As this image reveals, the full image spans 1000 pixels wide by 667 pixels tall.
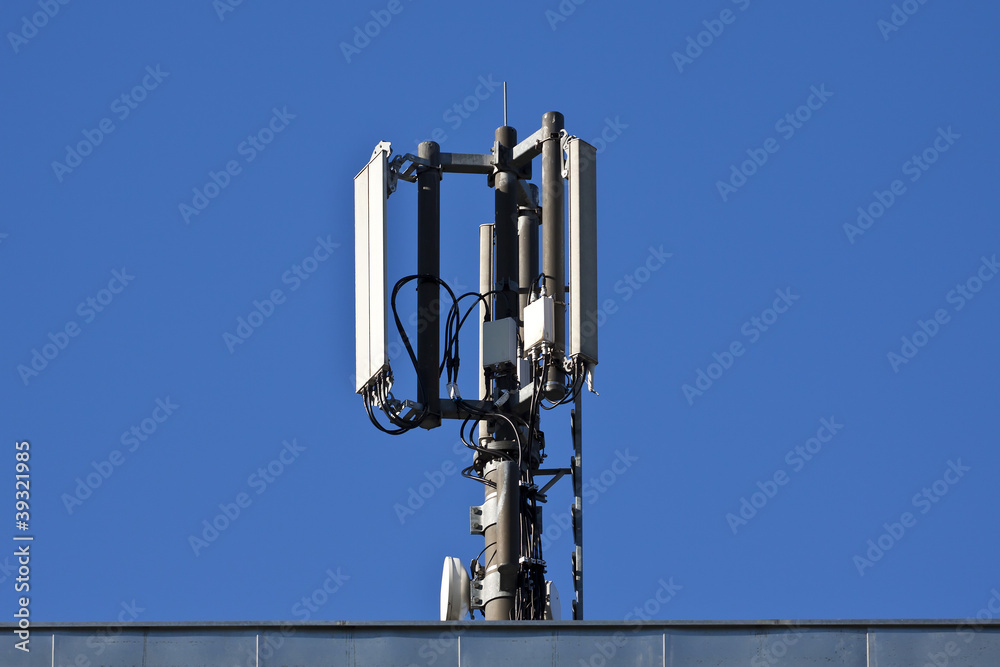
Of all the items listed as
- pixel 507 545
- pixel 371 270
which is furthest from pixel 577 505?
pixel 371 270

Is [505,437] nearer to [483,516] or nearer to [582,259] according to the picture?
[483,516]

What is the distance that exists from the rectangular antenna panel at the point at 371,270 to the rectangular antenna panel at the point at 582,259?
6.34ft

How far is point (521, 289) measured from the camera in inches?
825

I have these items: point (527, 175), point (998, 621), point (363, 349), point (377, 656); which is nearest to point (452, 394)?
point (363, 349)

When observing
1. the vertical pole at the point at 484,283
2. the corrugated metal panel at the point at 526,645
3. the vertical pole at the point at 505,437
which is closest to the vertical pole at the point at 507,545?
the vertical pole at the point at 505,437

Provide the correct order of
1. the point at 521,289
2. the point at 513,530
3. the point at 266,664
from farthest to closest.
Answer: the point at 521,289 < the point at 513,530 < the point at 266,664

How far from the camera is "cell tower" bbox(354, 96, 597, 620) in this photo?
63.9ft

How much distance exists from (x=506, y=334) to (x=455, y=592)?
273cm

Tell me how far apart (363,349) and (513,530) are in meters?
2.45

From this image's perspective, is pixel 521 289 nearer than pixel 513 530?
No

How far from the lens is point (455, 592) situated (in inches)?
774

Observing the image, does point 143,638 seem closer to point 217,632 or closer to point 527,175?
point 217,632

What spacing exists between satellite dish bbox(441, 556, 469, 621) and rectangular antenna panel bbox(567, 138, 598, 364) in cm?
248

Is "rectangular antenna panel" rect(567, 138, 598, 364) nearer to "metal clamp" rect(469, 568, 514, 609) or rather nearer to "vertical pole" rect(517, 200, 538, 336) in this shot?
"vertical pole" rect(517, 200, 538, 336)
